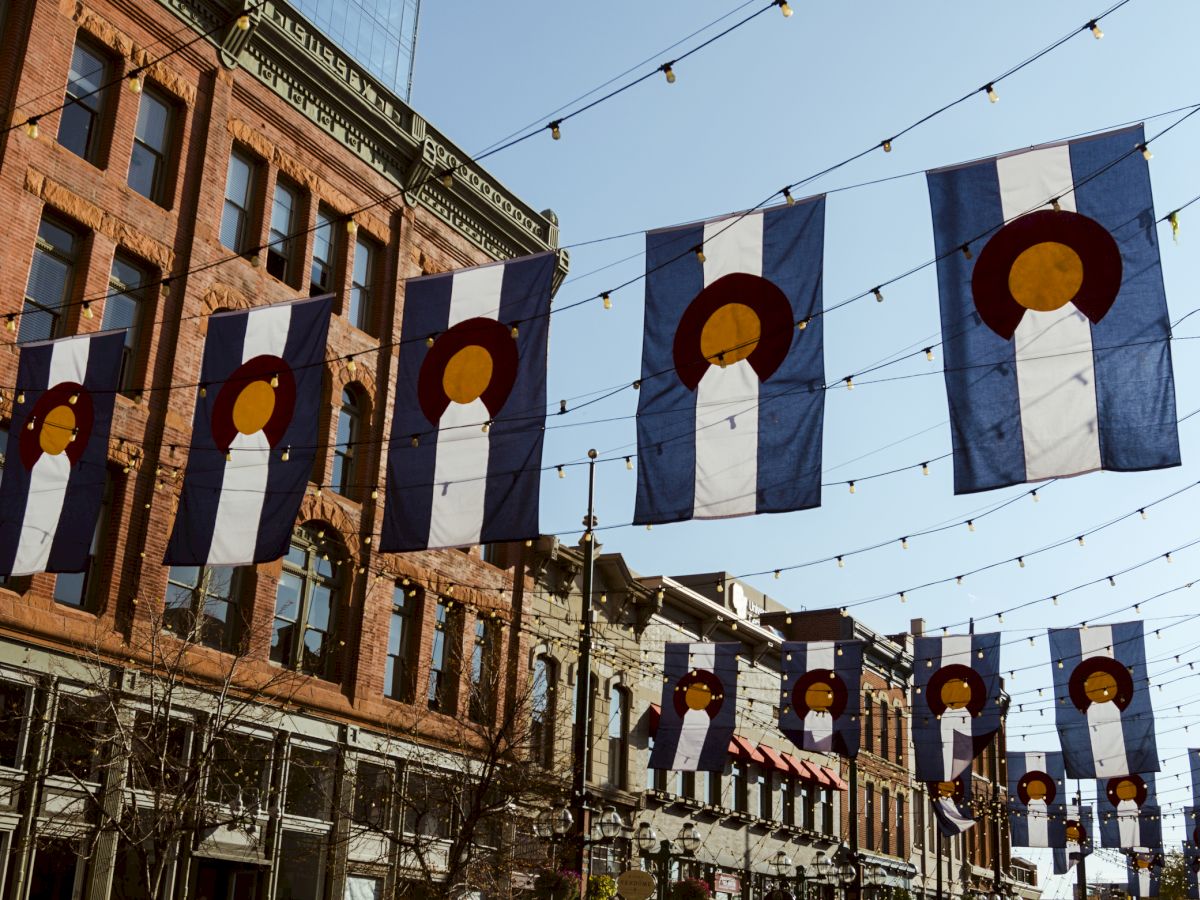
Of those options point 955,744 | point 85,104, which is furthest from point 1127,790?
point 85,104

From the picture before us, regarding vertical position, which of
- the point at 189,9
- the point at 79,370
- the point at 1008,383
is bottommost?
the point at 1008,383

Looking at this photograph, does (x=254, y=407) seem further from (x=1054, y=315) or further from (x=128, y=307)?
(x=1054, y=315)

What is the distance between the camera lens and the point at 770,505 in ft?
47.9

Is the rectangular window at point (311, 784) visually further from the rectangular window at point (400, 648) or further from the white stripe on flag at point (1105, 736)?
the white stripe on flag at point (1105, 736)

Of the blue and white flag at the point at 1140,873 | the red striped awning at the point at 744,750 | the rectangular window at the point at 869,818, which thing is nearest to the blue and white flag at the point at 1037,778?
the rectangular window at the point at 869,818

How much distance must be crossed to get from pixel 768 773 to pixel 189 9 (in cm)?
3185

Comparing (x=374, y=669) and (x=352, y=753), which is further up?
(x=374, y=669)

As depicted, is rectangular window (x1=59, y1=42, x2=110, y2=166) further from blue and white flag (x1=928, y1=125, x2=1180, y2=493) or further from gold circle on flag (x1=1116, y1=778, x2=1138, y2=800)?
gold circle on flag (x1=1116, y1=778, x2=1138, y2=800)

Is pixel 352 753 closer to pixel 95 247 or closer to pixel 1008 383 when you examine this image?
pixel 95 247

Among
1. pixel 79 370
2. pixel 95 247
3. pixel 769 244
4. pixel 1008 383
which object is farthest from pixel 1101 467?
pixel 95 247

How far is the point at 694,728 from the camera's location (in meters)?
32.0

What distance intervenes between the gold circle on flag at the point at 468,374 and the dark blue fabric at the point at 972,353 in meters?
5.93

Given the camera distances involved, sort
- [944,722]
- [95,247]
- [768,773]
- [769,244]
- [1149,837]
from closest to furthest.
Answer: [769,244]
[95,247]
[944,722]
[768,773]
[1149,837]

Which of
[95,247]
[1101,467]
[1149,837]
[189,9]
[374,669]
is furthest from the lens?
[1149,837]
